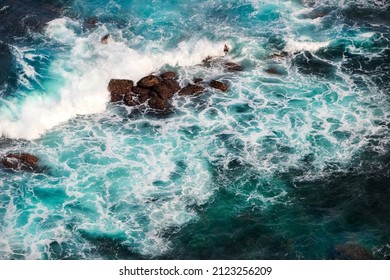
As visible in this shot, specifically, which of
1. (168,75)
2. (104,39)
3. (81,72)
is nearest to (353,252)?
(168,75)

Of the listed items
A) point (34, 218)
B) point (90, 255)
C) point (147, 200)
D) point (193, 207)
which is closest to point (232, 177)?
point (193, 207)

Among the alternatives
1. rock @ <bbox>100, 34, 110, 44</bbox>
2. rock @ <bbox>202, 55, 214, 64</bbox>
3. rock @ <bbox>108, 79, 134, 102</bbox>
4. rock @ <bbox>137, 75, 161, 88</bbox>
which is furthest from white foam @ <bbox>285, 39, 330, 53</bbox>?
rock @ <bbox>100, 34, 110, 44</bbox>

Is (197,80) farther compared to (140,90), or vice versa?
(197,80)

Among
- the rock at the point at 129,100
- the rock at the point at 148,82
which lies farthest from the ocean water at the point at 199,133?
the rock at the point at 148,82

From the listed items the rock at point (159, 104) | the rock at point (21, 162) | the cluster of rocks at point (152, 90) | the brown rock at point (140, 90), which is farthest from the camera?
the brown rock at point (140, 90)

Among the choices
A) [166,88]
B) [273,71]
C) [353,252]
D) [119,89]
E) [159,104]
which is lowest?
[353,252]

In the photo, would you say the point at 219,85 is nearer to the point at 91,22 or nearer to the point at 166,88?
the point at 166,88

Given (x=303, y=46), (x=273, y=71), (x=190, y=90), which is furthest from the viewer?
(x=303, y=46)

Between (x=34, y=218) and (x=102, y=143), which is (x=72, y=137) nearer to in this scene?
(x=102, y=143)

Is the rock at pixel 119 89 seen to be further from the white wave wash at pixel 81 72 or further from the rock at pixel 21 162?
the rock at pixel 21 162
